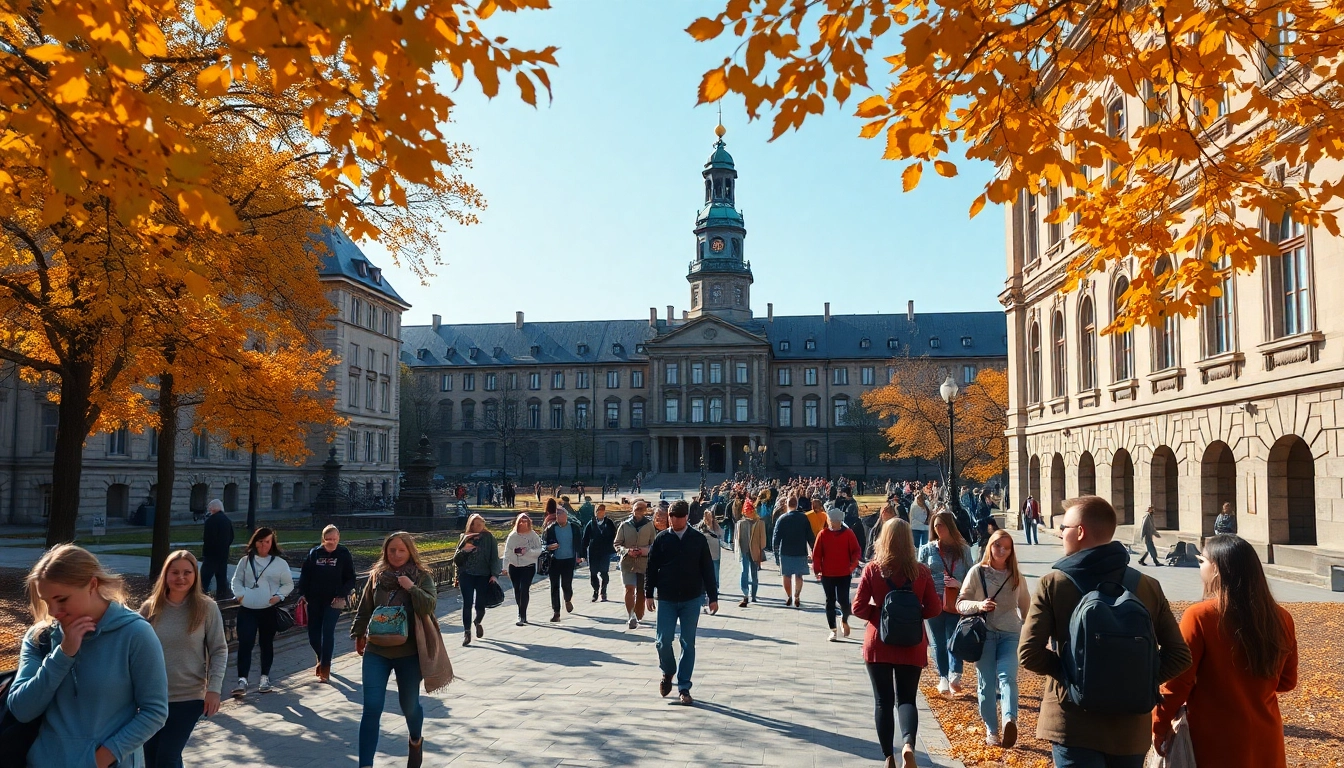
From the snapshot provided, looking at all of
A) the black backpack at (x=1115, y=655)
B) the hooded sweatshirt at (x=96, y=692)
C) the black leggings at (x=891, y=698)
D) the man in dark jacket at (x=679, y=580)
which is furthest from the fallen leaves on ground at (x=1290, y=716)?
the hooded sweatshirt at (x=96, y=692)

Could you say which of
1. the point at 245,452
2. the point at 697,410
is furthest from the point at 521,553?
the point at 697,410

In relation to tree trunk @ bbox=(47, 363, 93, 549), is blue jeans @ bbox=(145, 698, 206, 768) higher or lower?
lower

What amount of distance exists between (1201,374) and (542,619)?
53.4 feet

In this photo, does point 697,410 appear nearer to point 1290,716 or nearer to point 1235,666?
point 1290,716

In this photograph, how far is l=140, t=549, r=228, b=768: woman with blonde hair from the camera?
5730 millimetres

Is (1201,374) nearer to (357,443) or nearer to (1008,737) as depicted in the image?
(1008,737)

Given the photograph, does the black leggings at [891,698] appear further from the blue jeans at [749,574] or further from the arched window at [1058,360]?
the arched window at [1058,360]

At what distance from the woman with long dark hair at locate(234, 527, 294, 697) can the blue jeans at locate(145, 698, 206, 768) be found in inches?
151

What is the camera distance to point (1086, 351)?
2969 cm

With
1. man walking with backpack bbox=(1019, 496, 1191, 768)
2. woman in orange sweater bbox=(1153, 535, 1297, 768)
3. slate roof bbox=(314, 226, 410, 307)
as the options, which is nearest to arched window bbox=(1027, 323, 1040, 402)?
woman in orange sweater bbox=(1153, 535, 1297, 768)

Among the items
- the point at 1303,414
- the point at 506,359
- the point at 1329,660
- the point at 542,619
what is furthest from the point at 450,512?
the point at 506,359

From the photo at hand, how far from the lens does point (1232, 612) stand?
450cm

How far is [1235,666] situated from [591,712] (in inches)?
218

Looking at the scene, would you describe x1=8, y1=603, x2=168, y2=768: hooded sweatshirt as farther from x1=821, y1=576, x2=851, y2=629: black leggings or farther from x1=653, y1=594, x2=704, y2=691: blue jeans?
x1=821, y1=576, x2=851, y2=629: black leggings
